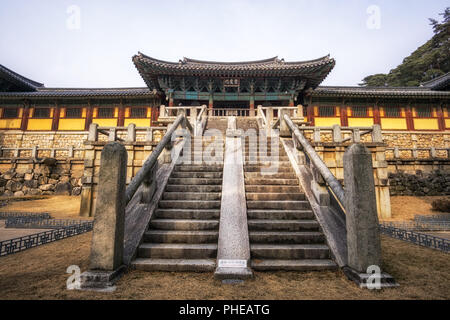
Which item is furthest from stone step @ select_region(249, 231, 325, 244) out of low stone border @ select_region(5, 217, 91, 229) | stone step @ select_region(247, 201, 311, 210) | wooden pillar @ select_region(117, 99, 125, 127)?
wooden pillar @ select_region(117, 99, 125, 127)

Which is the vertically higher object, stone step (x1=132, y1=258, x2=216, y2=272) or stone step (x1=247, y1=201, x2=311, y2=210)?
stone step (x1=247, y1=201, x2=311, y2=210)

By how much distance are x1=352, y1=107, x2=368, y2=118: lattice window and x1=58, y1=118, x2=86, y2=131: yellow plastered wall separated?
24.1 m

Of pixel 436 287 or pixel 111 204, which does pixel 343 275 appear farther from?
pixel 111 204

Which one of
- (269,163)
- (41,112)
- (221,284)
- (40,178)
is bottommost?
(221,284)

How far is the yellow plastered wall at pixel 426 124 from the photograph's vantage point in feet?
60.3

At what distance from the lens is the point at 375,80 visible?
3659 cm

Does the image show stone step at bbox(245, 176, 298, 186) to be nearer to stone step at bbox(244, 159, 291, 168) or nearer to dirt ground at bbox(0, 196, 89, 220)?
stone step at bbox(244, 159, 291, 168)

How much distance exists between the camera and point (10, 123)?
63.6 ft

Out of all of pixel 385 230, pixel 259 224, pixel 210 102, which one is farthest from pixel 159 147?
pixel 210 102

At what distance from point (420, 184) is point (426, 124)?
309 inches

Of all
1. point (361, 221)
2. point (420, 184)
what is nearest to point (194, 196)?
point (361, 221)

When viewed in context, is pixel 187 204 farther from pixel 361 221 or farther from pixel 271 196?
pixel 361 221

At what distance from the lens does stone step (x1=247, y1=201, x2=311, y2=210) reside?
443cm

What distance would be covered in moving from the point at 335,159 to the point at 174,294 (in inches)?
328
